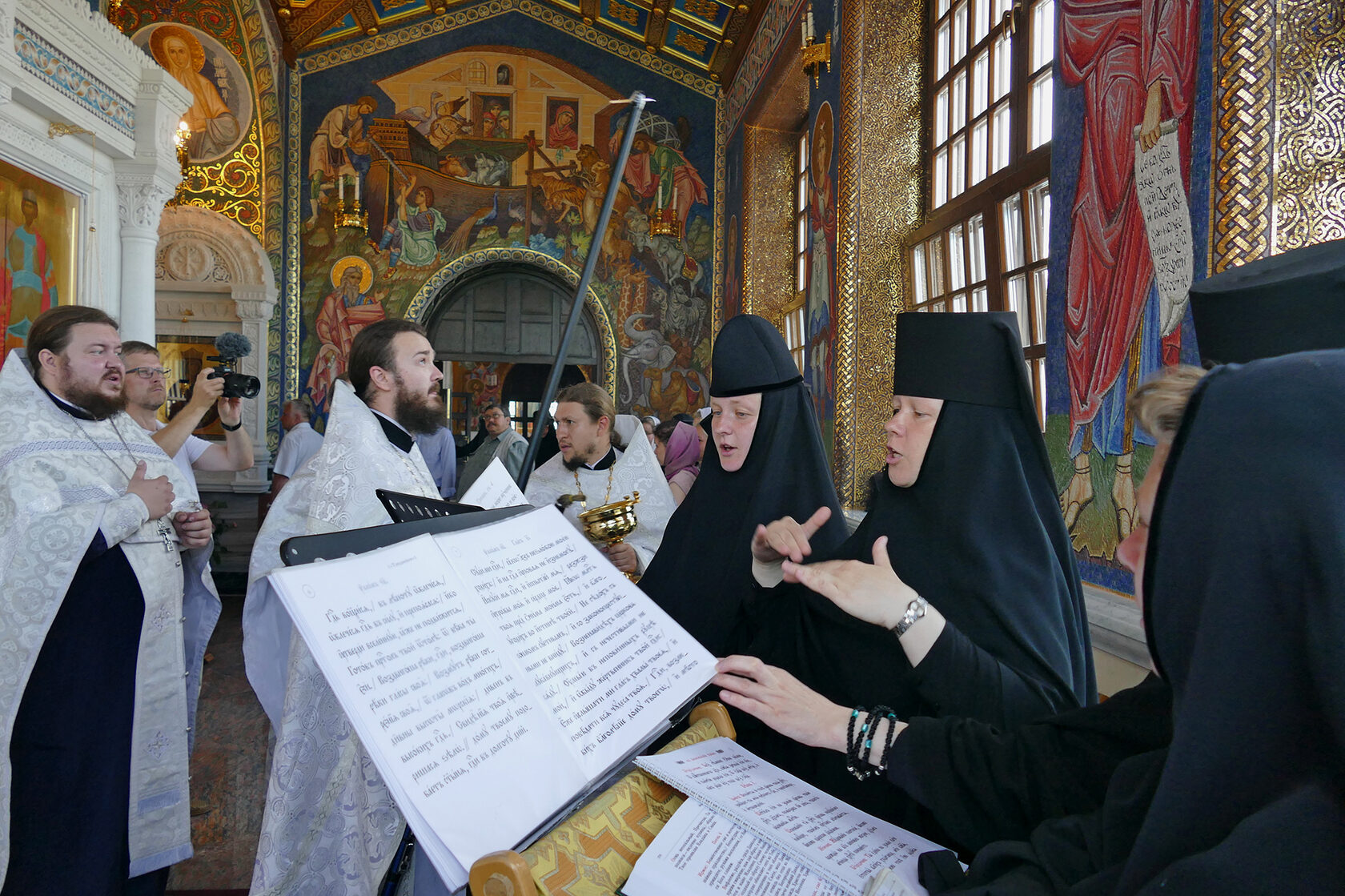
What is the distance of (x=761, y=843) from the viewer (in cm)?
106

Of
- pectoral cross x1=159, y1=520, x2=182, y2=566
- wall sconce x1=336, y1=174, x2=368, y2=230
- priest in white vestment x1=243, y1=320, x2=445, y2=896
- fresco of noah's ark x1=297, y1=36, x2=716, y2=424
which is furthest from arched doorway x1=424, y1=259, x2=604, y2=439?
priest in white vestment x1=243, y1=320, x2=445, y2=896

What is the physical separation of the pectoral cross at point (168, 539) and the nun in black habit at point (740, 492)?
63.4 inches

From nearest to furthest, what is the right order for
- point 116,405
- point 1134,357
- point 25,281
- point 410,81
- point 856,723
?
point 856,723, point 116,405, point 1134,357, point 25,281, point 410,81

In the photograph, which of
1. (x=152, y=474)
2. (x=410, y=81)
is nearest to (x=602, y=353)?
(x=410, y=81)

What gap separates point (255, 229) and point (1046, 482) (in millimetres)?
11652

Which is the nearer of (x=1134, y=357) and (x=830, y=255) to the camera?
(x=1134, y=357)

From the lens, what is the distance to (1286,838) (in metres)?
0.63

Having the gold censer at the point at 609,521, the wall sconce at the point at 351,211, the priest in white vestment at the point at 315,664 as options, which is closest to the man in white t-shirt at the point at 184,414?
the priest in white vestment at the point at 315,664

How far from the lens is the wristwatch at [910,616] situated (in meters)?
1.37

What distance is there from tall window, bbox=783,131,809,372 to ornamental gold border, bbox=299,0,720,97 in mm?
2941

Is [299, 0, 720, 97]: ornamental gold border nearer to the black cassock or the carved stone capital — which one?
the carved stone capital

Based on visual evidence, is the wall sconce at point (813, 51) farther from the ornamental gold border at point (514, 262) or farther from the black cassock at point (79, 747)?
the black cassock at point (79, 747)

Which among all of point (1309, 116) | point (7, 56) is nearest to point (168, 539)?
point (7, 56)

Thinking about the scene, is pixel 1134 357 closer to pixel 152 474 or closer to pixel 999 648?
pixel 999 648
